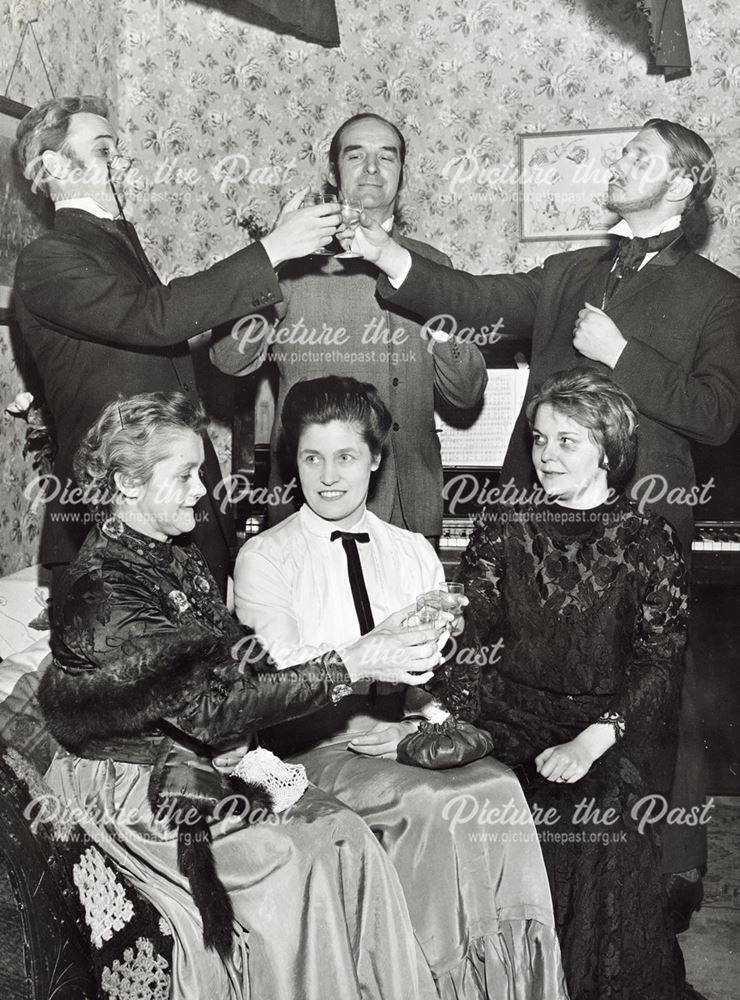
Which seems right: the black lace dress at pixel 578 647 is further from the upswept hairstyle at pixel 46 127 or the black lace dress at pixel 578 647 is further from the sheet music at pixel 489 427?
the upswept hairstyle at pixel 46 127

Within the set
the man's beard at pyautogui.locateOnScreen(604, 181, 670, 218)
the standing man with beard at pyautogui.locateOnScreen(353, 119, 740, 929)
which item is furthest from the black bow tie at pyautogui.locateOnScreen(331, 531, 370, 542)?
the man's beard at pyautogui.locateOnScreen(604, 181, 670, 218)

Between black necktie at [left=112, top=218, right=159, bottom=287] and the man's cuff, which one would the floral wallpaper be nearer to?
black necktie at [left=112, top=218, right=159, bottom=287]

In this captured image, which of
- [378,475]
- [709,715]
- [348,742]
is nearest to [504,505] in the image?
[378,475]

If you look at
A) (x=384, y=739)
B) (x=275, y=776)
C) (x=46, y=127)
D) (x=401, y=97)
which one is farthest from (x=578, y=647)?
(x=401, y=97)

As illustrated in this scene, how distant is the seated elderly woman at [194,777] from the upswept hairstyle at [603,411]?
0.60 m

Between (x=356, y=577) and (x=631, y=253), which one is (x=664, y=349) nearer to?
(x=631, y=253)

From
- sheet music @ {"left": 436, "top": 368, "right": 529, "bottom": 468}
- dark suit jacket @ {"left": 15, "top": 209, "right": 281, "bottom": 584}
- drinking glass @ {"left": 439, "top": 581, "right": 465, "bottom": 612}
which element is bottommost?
drinking glass @ {"left": 439, "top": 581, "right": 465, "bottom": 612}

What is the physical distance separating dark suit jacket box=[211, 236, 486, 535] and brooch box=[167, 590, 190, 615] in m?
0.69

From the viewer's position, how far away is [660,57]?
297 cm

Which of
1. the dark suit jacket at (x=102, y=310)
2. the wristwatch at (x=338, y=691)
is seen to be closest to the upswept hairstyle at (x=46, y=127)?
the dark suit jacket at (x=102, y=310)

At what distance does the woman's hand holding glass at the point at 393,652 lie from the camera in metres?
1.92

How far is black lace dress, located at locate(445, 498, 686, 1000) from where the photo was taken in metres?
2.15

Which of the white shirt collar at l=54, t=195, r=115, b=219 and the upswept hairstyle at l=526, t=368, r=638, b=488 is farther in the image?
the white shirt collar at l=54, t=195, r=115, b=219

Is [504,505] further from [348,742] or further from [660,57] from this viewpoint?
[660,57]
